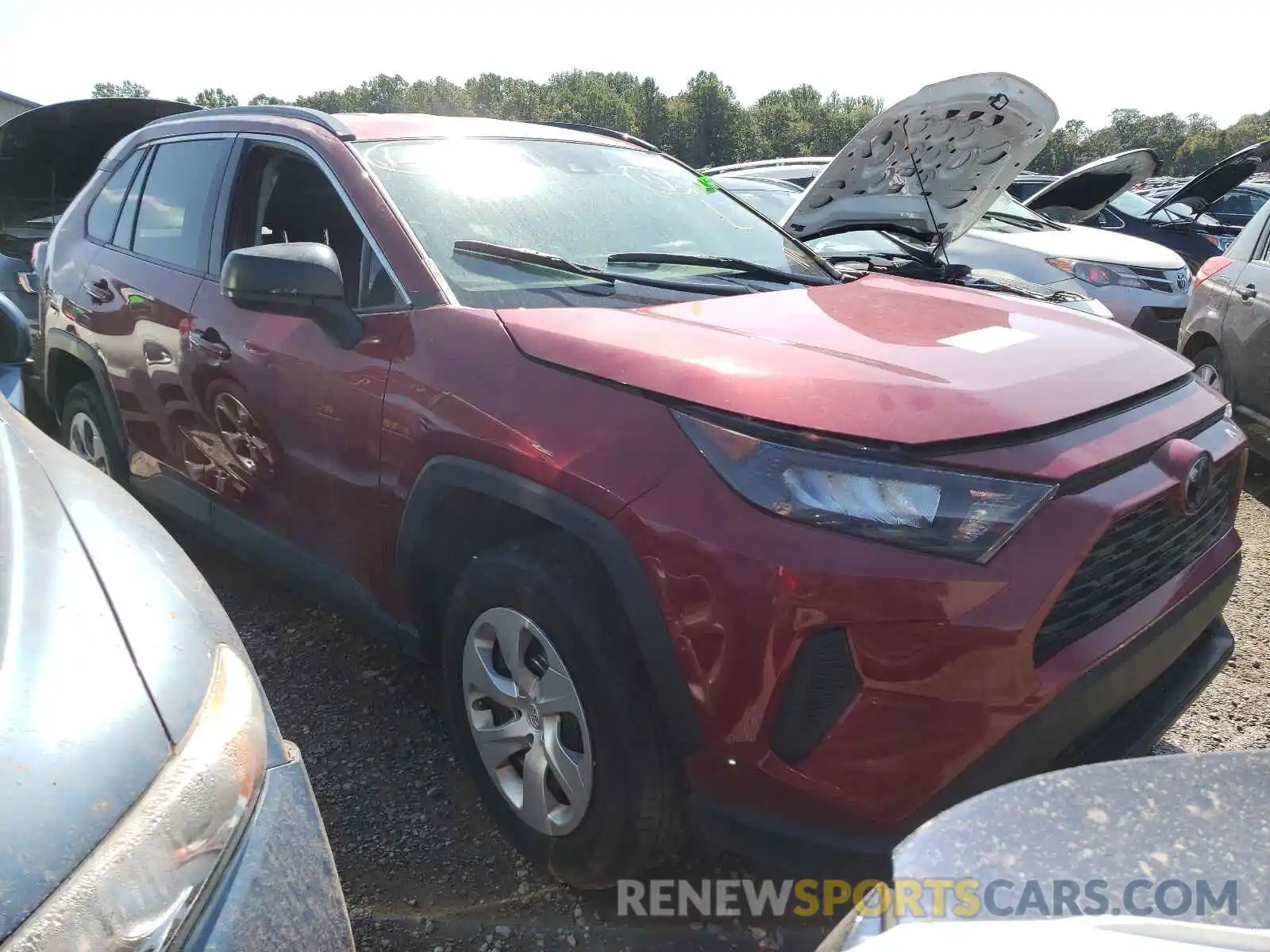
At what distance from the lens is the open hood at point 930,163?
4.11 m

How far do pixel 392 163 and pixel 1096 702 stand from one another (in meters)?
2.19

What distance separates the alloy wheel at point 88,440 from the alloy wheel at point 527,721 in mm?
2466

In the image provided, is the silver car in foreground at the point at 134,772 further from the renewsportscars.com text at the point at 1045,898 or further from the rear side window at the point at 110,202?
the rear side window at the point at 110,202

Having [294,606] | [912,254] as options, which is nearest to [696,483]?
[294,606]

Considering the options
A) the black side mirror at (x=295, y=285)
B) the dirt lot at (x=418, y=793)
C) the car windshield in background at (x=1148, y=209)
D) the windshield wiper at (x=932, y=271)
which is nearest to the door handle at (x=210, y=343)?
the black side mirror at (x=295, y=285)

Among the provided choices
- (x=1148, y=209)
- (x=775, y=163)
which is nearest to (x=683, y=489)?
(x=775, y=163)

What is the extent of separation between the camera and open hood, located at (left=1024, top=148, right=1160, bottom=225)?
6.50 metres

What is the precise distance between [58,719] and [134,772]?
0.11 metres

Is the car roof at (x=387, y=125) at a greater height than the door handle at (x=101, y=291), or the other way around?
the car roof at (x=387, y=125)

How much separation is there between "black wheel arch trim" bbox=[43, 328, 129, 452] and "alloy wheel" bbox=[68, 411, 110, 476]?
20cm

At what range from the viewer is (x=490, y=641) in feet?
7.22

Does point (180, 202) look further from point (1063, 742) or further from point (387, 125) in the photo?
point (1063, 742)

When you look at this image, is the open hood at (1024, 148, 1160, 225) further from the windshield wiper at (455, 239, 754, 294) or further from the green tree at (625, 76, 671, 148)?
the green tree at (625, 76, 671, 148)

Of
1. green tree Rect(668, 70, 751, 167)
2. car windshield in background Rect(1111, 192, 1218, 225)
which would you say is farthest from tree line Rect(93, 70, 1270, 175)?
car windshield in background Rect(1111, 192, 1218, 225)
